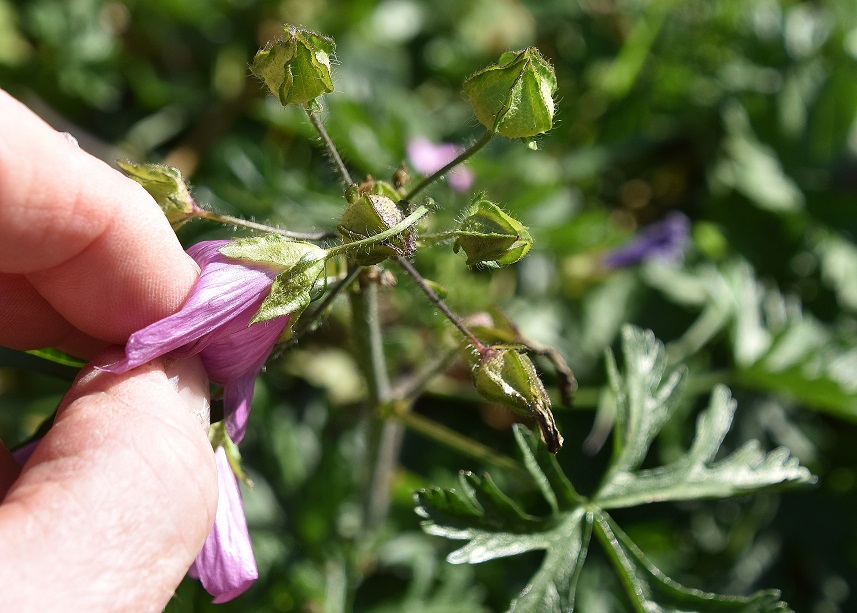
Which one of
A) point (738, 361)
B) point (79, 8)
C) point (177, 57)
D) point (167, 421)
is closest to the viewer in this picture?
point (167, 421)

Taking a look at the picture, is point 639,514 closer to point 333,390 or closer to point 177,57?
point 333,390

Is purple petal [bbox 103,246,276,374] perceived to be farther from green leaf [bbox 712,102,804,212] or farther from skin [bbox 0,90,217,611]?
green leaf [bbox 712,102,804,212]

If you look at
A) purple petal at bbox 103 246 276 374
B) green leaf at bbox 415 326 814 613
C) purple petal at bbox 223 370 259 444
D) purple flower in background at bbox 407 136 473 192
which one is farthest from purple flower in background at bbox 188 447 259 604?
purple flower in background at bbox 407 136 473 192

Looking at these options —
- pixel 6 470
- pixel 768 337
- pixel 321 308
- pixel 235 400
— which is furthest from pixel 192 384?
pixel 768 337

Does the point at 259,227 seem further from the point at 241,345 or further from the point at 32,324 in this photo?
the point at 32,324

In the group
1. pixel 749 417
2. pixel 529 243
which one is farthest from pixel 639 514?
pixel 529 243
